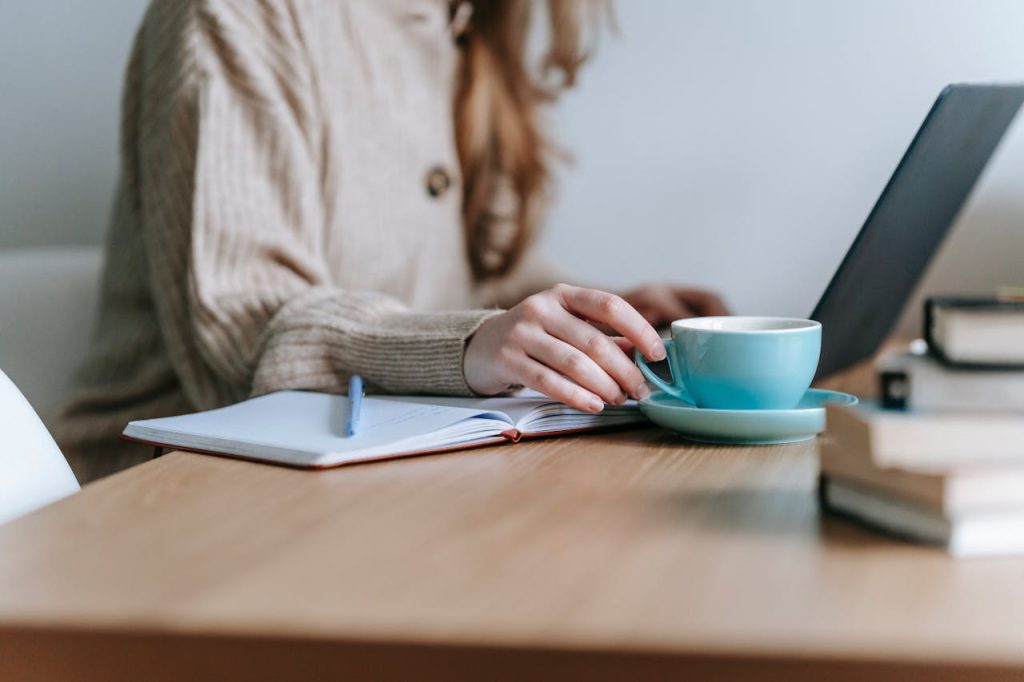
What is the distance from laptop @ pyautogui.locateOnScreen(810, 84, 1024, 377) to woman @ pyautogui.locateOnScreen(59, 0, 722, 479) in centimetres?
20

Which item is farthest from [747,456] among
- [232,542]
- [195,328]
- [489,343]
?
→ [195,328]

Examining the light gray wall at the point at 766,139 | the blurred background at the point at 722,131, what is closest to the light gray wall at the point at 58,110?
the blurred background at the point at 722,131

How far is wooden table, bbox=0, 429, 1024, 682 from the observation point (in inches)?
13.8

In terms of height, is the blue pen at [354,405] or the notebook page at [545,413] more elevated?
the blue pen at [354,405]

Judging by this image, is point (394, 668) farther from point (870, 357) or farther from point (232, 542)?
point (870, 357)

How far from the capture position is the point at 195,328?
40.0 inches

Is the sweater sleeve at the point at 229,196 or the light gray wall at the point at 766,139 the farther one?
the light gray wall at the point at 766,139

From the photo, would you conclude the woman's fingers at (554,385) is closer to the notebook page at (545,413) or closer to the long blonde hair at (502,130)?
the notebook page at (545,413)

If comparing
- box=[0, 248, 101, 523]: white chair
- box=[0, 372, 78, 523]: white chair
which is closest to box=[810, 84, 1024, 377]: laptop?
box=[0, 372, 78, 523]: white chair

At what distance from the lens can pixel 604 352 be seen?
729 millimetres

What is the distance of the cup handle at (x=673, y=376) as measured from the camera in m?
0.71

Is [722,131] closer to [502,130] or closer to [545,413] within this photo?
[502,130]

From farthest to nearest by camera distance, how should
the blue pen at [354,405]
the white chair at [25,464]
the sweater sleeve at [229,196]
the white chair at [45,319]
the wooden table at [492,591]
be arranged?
1. the white chair at [45,319]
2. the sweater sleeve at [229,196]
3. the blue pen at [354,405]
4. the white chair at [25,464]
5. the wooden table at [492,591]

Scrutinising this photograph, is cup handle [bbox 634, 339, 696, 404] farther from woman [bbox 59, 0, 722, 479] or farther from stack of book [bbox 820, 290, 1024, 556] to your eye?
stack of book [bbox 820, 290, 1024, 556]
